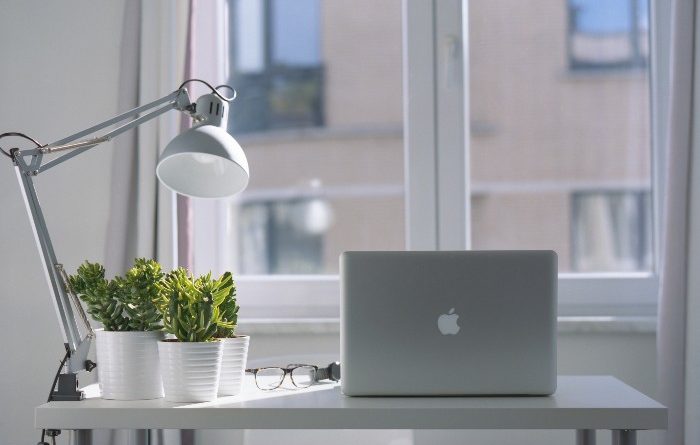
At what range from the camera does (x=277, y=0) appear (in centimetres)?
272

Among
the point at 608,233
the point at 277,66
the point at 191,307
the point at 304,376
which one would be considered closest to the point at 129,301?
the point at 191,307

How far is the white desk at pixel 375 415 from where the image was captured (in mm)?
1370

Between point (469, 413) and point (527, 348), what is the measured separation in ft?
0.51

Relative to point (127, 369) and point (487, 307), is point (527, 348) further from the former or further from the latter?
point (127, 369)

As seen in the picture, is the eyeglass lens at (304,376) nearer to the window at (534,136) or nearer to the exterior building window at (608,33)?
the window at (534,136)

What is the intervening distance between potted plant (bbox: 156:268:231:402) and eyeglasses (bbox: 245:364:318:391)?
7.1 inches

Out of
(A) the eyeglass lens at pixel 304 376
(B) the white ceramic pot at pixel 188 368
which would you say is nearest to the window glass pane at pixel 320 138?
(A) the eyeglass lens at pixel 304 376

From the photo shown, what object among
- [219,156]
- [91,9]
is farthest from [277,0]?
[219,156]

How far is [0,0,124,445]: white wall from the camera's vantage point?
2.60 metres

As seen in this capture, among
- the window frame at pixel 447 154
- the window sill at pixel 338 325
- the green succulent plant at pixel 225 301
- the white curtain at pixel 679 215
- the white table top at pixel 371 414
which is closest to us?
the white table top at pixel 371 414

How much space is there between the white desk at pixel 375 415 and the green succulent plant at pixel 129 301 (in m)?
0.13

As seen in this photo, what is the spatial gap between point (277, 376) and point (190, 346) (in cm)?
32

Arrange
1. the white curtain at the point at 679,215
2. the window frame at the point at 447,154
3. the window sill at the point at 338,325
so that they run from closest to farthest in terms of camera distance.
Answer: the white curtain at the point at 679,215 < the window sill at the point at 338,325 < the window frame at the point at 447,154

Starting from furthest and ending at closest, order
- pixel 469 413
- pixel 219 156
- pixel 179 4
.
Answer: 1. pixel 179 4
2. pixel 219 156
3. pixel 469 413
